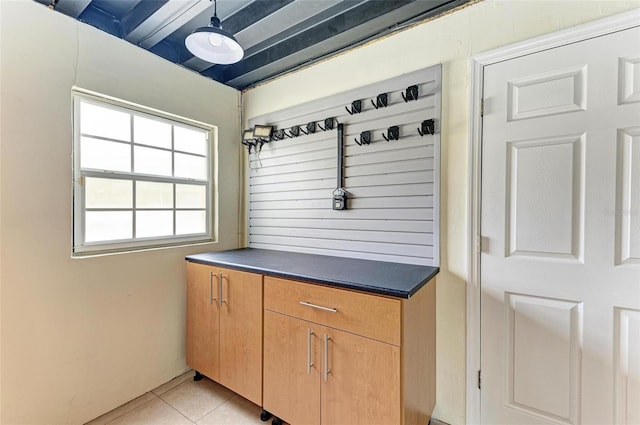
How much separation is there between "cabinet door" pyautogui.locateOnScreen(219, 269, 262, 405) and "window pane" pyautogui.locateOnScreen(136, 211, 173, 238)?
65 centimetres

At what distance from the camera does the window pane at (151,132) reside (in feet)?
6.40

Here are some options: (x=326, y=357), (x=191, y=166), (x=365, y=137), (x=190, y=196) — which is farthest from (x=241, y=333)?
(x=365, y=137)

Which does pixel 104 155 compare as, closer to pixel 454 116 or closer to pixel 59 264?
pixel 59 264

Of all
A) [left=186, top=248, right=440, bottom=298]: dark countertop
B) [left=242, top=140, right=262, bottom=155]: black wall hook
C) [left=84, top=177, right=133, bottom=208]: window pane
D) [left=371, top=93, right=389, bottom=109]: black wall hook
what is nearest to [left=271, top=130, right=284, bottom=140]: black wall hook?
[left=242, top=140, right=262, bottom=155]: black wall hook

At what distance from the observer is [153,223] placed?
2043 millimetres

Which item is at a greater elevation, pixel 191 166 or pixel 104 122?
pixel 104 122

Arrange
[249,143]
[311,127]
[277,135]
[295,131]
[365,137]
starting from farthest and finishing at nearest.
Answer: [249,143] < [277,135] < [295,131] < [311,127] < [365,137]

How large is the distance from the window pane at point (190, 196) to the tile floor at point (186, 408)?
4.52 feet

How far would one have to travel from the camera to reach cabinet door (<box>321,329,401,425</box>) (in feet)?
3.93

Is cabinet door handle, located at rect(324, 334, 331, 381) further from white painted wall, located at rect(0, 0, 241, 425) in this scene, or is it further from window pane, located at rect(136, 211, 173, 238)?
window pane, located at rect(136, 211, 173, 238)

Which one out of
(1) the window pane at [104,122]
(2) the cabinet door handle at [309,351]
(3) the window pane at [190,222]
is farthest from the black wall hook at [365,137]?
(1) the window pane at [104,122]

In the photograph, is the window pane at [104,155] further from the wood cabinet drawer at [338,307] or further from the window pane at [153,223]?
the wood cabinet drawer at [338,307]

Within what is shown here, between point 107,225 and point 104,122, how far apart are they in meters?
0.69

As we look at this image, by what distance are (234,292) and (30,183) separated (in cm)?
126
